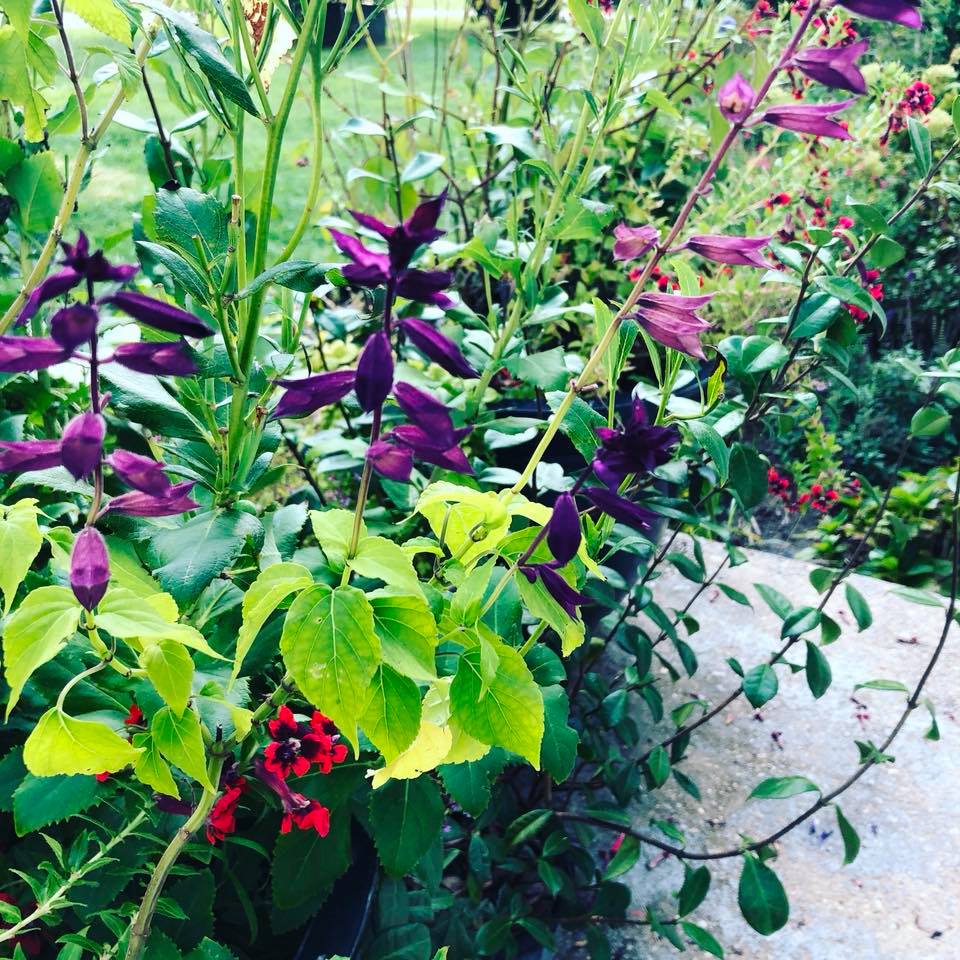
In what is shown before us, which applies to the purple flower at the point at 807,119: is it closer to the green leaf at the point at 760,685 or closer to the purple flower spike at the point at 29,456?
the purple flower spike at the point at 29,456

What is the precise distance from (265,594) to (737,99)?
439 mm

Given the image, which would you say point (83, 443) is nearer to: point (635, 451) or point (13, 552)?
point (13, 552)

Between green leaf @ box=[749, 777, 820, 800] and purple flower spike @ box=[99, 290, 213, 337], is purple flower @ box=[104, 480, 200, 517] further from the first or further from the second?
green leaf @ box=[749, 777, 820, 800]

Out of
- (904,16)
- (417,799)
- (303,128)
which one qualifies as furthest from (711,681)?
(303,128)

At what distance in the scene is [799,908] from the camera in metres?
1.62

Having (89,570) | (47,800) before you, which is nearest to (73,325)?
(89,570)

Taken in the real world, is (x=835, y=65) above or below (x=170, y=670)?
above

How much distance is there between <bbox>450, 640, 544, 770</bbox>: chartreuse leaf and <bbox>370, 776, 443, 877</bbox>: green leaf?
28 cm

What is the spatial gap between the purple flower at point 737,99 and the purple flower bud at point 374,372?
0.26 meters

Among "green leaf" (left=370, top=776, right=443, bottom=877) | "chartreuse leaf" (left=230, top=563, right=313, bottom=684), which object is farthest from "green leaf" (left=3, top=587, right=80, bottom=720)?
"green leaf" (left=370, top=776, right=443, bottom=877)

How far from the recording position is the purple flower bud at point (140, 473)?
0.52 meters

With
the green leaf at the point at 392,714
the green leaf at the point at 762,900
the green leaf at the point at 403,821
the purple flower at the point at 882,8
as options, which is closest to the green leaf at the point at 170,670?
the green leaf at the point at 392,714

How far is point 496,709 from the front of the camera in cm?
67

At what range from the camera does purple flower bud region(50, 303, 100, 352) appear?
1.42 ft
